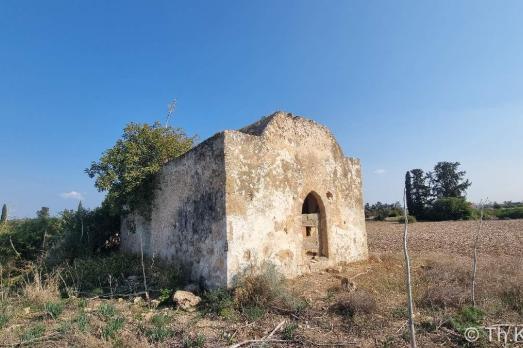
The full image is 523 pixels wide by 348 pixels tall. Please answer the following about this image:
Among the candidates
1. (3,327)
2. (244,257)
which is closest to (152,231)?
(244,257)

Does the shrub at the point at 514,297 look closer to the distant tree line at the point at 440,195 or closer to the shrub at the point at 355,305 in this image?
the shrub at the point at 355,305

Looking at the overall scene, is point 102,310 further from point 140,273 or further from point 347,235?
point 347,235

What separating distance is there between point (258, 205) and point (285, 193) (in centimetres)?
101

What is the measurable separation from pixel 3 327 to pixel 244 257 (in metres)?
4.41

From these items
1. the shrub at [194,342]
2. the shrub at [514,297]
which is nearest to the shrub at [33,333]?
the shrub at [194,342]

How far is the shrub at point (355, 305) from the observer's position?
5910 millimetres

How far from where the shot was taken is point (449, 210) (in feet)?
112

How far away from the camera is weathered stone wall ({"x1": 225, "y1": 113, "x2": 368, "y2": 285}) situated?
7445mm

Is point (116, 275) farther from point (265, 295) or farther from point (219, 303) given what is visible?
point (265, 295)

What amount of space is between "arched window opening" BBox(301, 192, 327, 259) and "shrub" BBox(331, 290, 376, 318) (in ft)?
10.1

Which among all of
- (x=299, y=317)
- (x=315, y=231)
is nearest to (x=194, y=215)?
(x=315, y=231)

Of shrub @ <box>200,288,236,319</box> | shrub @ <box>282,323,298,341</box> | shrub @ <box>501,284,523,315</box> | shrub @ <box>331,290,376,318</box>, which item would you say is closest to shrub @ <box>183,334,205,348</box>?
shrub @ <box>200,288,236,319</box>

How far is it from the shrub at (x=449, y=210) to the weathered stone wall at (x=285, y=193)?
28.0 metres

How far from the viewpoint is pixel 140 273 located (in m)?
9.21
